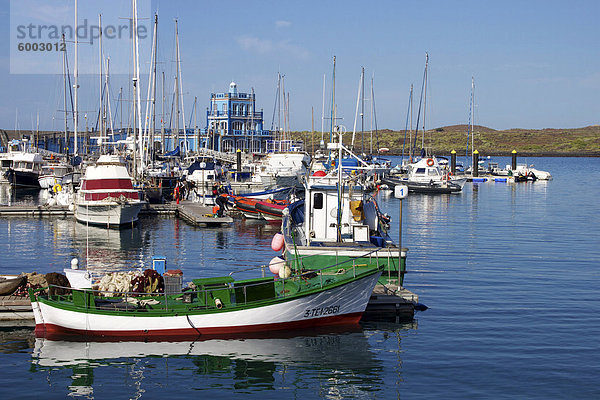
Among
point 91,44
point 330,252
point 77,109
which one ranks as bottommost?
point 330,252

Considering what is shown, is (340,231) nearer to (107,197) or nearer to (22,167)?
(107,197)

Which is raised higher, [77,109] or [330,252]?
[77,109]

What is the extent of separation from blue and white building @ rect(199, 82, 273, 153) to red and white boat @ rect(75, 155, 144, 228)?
2749 inches

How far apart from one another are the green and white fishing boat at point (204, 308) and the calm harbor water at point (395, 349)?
406mm

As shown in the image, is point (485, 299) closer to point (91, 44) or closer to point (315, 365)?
point (315, 365)

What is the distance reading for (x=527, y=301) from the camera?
933 inches

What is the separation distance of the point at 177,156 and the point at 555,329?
63884 millimetres

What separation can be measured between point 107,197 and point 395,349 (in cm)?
2744

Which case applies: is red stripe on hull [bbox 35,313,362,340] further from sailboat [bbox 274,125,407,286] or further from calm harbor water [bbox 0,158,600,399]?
sailboat [bbox 274,125,407,286]

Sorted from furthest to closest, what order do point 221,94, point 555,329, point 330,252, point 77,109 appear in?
point 221,94, point 77,109, point 330,252, point 555,329

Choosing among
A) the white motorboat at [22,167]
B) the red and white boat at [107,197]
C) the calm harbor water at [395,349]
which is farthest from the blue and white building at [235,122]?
the calm harbor water at [395,349]

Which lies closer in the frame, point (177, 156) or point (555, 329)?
point (555, 329)

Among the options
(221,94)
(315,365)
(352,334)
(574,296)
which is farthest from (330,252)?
(221,94)

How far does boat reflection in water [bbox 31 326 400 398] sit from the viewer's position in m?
15.7
